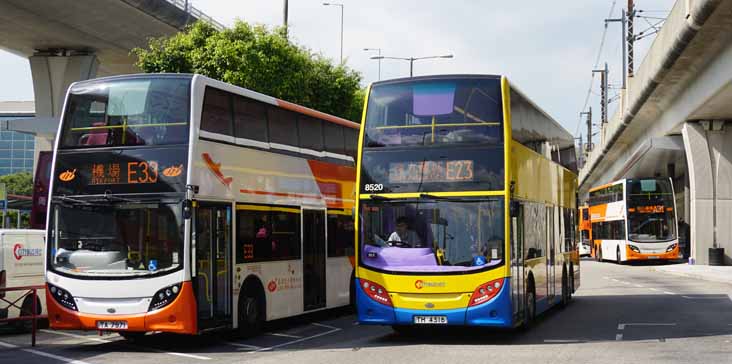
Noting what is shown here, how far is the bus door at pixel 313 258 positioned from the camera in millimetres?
18922

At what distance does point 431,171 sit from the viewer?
15023 millimetres

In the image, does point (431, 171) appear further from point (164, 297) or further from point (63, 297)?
point (63, 297)

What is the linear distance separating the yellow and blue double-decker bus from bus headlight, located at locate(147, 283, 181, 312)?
9.06 ft

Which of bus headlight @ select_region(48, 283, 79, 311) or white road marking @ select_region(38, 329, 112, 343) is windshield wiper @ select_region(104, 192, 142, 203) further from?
white road marking @ select_region(38, 329, 112, 343)

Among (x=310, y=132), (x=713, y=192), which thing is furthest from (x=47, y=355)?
(x=713, y=192)

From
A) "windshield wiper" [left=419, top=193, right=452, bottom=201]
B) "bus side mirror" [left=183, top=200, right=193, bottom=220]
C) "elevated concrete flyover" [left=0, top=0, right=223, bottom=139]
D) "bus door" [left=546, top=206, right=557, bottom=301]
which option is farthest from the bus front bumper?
"elevated concrete flyover" [left=0, top=0, right=223, bottom=139]

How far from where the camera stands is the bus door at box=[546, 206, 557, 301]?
775 inches

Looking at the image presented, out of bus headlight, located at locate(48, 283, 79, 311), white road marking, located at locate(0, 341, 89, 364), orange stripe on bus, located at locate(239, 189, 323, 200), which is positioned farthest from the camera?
orange stripe on bus, located at locate(239, 189, 323, 200)

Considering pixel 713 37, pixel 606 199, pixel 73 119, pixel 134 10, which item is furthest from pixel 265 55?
pixel 606 199

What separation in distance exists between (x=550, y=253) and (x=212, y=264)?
7771mm

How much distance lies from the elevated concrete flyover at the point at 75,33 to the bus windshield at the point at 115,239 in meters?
26.0

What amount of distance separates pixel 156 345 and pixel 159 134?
3.48 m

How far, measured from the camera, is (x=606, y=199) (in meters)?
53.0

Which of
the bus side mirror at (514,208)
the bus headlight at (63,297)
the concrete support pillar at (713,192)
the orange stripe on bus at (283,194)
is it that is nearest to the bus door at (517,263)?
the bus side mirror at (514,208)
